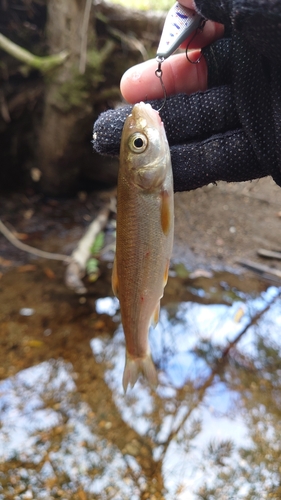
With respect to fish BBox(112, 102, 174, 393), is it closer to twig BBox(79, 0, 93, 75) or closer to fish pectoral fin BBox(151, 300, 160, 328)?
fish pectoral fin BBox(151, 300, 160, 328)

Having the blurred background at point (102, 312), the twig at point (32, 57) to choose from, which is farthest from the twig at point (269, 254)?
the twig at point (32, 57)

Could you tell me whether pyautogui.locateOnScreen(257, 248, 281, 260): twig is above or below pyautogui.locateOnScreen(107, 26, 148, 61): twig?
below

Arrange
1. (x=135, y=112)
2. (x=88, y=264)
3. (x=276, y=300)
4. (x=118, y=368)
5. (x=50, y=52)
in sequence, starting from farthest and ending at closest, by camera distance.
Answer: (x=50, y=52)
(x=88, y=264)
(x=276, y=300)
(x=118, y=368)
(x=135, y=112)

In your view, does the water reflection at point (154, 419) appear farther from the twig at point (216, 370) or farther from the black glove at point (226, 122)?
the black glove at point (226, 122)

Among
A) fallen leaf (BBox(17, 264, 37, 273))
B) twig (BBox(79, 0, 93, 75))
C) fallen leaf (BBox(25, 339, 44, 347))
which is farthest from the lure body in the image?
twig (BBox(79, 0, 93, 75))

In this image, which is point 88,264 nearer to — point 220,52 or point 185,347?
point 185,347

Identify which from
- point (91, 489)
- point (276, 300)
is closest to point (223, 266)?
point (276, 300)
